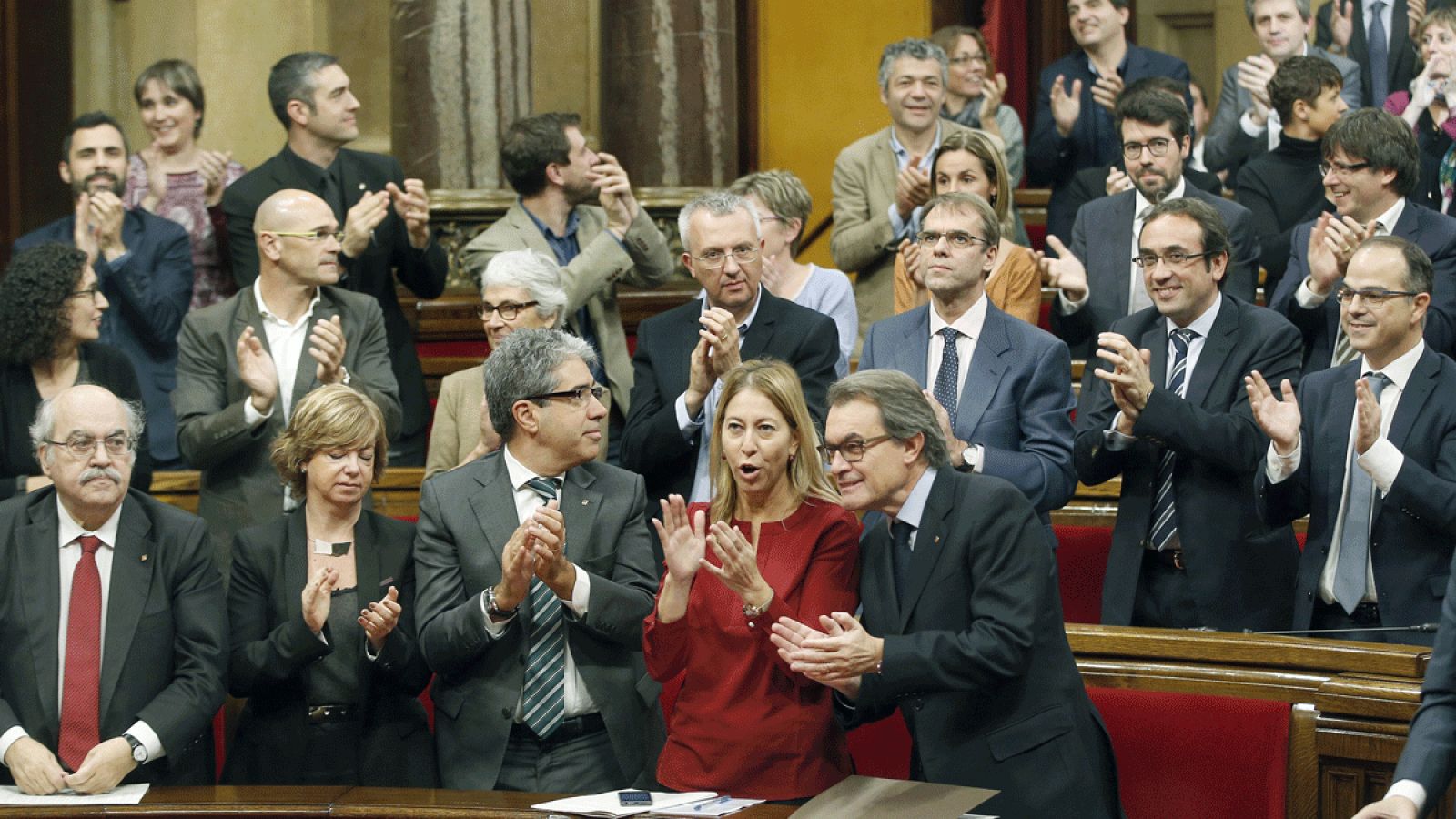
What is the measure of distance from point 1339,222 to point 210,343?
8.55 feet

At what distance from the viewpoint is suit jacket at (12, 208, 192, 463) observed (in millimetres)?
5199

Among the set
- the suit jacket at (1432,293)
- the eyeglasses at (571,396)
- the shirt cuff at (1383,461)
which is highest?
the suit jacket at (1432,293)

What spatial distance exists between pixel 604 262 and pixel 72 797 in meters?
2.09

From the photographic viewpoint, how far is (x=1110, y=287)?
5.03 m

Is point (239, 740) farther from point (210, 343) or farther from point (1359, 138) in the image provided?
point (1359, 138)

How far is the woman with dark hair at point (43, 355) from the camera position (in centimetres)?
435

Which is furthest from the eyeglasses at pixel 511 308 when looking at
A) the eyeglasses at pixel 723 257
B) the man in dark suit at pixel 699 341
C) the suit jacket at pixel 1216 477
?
the suit jacket at pixel 1216 477

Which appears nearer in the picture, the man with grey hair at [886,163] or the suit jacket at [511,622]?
the suit jacket at [511,622]

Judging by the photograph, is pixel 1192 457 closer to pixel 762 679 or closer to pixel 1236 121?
pixel 762 679

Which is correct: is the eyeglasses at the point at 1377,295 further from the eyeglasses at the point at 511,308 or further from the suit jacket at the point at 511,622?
the eyeglasses at the point at 511,308

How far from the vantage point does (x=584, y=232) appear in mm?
5246

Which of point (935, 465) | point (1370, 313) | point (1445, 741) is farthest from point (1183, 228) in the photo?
point (1445, 741)

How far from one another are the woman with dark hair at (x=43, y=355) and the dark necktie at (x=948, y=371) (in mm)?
1762

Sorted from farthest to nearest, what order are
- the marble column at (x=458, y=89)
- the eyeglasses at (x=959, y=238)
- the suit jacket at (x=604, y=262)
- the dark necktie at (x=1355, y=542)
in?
the marble column at (x=458, y=89), the suit jacket at (x=604, y=262), the eyeglasses at (x=959, y=238), the dark necktie at (x=1355, y=542)
